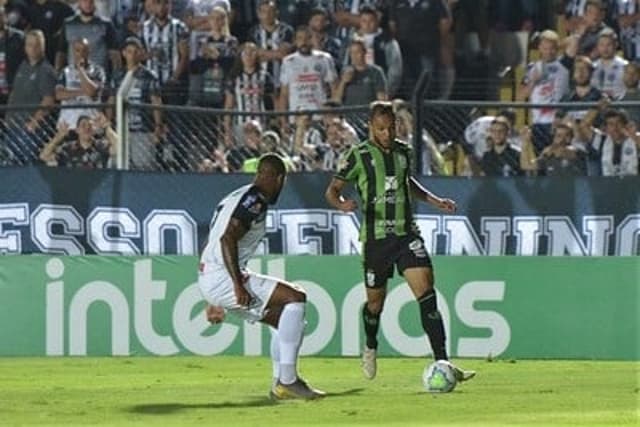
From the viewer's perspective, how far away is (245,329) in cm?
1819

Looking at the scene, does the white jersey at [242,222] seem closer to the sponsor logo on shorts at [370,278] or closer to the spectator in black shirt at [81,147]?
the sponsor logo on shorts at [370,278]

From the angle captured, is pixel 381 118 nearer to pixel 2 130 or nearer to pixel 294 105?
pixel 2 130

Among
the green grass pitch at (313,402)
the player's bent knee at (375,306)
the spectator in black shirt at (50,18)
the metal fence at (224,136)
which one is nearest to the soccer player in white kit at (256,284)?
the green grass pitch at (313,402)

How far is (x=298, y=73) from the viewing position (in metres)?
21.6

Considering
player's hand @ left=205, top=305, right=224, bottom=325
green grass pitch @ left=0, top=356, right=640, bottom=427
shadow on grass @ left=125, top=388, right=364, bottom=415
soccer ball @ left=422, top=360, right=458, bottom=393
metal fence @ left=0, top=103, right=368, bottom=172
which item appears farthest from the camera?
metal fence @ left=0, top=103, right=368, bottom=172

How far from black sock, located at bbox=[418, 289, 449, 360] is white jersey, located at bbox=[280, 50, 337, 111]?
725 centimetres

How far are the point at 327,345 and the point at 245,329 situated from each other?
759 millimetres

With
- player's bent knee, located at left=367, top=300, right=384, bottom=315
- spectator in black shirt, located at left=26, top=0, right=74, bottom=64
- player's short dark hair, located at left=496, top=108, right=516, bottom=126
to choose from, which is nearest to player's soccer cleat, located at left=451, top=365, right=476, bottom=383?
player's bent knee, located at left=367, top=300, right=384, bottom=315

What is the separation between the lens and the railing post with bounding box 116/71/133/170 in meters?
18.1

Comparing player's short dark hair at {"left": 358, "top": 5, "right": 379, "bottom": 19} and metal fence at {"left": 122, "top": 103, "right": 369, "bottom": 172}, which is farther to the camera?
player's short dark hair at {"left": 358, "top": 5, "right": 379, "bottom": 19}

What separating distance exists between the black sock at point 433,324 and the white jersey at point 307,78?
725 cm

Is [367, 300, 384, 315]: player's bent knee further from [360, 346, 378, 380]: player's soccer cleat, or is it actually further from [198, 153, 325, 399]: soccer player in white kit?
[198, 153, 325, 399]: soccer player in white kit

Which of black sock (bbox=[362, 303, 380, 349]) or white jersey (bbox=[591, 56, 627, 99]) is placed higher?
white jersey (bbox=[591, 56, 627, 99])

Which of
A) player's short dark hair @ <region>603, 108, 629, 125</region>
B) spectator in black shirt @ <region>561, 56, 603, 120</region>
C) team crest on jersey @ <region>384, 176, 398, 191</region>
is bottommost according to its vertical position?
team crest on jersey @ <region>384, 176, 398, 191</region>
